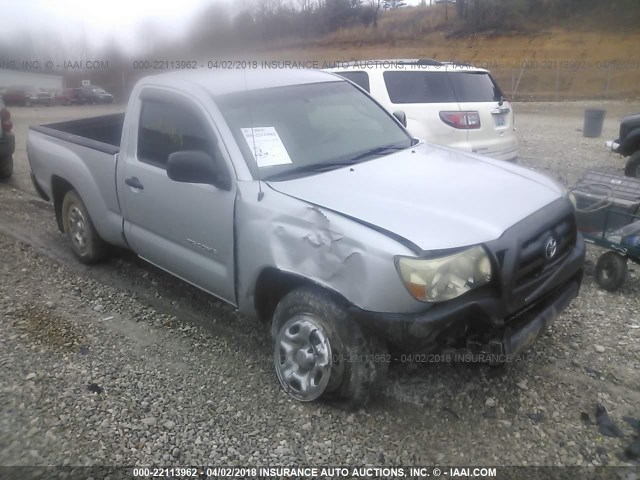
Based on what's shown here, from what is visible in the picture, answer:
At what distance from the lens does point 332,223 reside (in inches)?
111

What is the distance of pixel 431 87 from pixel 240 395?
461 centimetres

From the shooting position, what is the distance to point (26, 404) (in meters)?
3.19

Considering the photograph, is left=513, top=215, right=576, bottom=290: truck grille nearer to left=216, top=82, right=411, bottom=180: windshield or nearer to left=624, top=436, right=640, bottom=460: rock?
left=624, top=436, right=640, bottom=460: rock

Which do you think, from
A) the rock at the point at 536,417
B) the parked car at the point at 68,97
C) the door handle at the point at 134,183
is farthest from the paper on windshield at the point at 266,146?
the parked car at the point at 68,97

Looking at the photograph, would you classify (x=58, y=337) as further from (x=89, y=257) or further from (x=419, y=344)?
(x=419, y=344)

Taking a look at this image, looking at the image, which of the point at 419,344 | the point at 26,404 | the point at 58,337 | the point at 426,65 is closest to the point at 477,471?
the point at 419,344

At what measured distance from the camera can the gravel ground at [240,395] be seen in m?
2.81

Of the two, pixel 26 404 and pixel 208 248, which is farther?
pixel 208 248

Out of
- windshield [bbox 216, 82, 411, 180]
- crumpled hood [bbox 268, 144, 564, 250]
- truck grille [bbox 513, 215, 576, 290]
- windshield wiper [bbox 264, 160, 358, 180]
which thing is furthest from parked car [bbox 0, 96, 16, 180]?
truck grille [bbox 513, 215, 576, 290]

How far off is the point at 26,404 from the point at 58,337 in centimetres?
76

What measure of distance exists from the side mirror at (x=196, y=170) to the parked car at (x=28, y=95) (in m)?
2.60

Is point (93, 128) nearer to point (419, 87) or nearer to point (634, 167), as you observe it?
point (419, 87)

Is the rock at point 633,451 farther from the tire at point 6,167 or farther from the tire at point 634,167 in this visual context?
the tire at point 6,167

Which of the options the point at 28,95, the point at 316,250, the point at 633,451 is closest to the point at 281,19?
the point at 316,250
